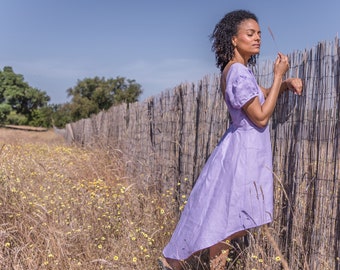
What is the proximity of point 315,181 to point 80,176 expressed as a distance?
4176 millimetres

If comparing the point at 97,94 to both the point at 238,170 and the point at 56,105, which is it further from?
the point at 238,170

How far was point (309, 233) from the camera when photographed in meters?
3.05

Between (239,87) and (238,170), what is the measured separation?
1.49 ft

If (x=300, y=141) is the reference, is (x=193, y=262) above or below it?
below

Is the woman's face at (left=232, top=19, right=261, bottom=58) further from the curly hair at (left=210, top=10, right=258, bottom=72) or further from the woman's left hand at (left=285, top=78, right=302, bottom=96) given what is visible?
the woman's left hand at (left=285, top=78, right=302, bottom=96)

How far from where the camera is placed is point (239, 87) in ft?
9.14

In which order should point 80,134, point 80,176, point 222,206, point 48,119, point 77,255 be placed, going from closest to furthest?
1. point 222,206
2. point 77,255
3. point 80,176
4. point 80,134
5. point 48,119

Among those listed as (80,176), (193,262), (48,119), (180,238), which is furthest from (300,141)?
(48,119)

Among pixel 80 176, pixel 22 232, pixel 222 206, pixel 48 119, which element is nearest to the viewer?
pixel 222 206

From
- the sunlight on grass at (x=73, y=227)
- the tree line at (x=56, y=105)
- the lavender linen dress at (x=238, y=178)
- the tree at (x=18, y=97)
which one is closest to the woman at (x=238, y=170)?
the lavender linen dress at (x=238, y=178)

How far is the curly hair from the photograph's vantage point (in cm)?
301

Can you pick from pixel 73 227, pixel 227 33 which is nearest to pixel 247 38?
pixel 227 33

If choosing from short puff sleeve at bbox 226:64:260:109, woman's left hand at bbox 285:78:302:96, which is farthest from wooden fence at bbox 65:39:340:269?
short puff sleeve at bbox 226:64:260:109

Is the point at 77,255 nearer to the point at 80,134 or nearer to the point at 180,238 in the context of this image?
the point at 180,238
